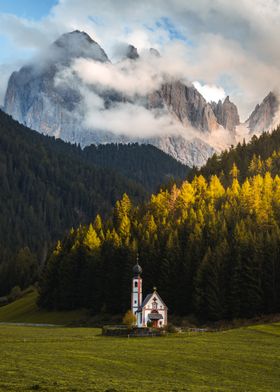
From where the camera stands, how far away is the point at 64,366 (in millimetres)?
39406

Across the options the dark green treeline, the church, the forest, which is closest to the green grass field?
the church

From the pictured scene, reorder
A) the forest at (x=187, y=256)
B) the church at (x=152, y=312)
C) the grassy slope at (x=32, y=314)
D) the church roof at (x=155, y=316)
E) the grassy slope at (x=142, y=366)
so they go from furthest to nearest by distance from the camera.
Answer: the grassy slope at (x=32, y=314)
the forest at (x=187, y=256)
the church at (x=152, y=312)
the church roof at (x=155, y=316)
the grassy slope at (x=142, y=366)

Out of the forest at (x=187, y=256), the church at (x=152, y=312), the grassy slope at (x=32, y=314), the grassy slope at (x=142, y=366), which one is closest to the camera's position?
the grassy slope at (x=142, y=366)

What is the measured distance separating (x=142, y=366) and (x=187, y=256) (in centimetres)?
6959

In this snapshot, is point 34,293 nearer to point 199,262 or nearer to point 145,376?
point 199,262

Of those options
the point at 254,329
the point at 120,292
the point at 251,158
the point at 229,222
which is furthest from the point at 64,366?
the point at 251,158

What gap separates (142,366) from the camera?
137 feet

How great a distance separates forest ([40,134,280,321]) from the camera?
325 feet

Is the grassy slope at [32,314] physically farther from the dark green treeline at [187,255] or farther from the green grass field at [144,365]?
the green grass field at [144,365]

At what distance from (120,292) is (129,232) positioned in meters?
18.5

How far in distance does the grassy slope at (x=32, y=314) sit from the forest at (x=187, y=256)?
10.0 feet

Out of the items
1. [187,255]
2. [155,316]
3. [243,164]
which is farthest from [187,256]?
[243,164]

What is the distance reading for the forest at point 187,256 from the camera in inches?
3905

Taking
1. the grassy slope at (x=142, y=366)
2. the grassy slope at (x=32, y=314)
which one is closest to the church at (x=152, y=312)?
the grassy slope at (x=32, y=314)
